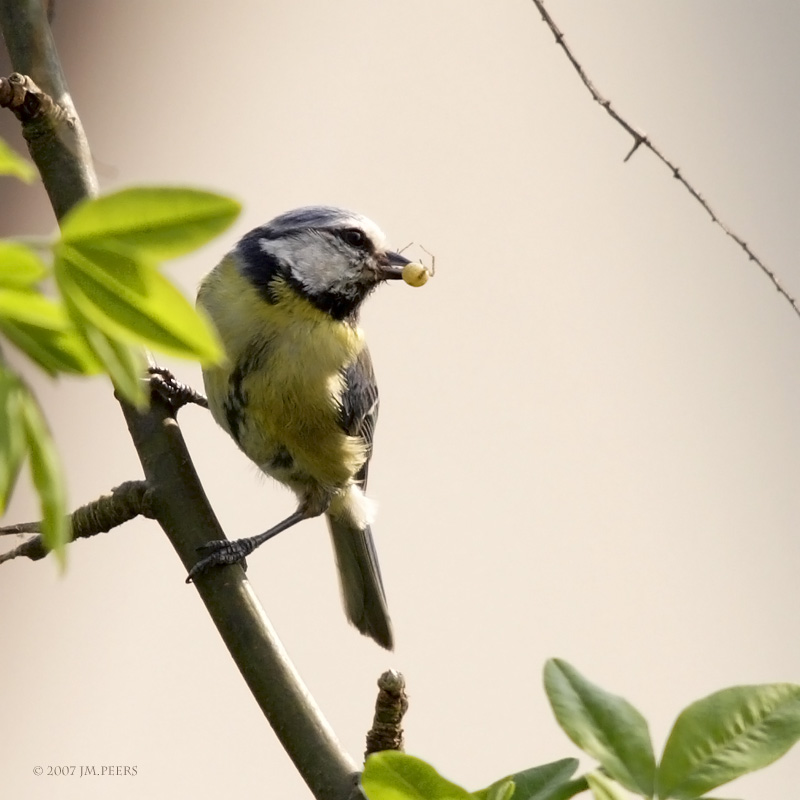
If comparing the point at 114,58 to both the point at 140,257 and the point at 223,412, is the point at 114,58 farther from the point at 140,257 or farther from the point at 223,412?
the point at 140,257

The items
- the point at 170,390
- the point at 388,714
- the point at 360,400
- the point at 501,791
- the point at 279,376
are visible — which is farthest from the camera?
the point at 360,400

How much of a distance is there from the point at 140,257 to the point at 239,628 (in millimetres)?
541

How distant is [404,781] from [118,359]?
0.61ft

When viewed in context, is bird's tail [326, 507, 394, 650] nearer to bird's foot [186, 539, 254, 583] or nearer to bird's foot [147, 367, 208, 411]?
bird's foot [147, 367, 208, 411]

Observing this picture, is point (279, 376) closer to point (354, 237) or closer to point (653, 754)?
point (354, 237)

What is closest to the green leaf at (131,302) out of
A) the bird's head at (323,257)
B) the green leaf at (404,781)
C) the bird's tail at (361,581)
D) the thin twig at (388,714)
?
the green leaf at (404,781)

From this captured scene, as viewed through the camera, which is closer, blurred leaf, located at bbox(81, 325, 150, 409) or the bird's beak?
blurred leaf, located at bbox(81, 325, 150, 409)

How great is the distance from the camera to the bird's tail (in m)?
1.70

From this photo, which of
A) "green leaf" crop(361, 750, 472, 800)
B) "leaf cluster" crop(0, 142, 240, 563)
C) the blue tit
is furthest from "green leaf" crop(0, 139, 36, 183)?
the blue tit

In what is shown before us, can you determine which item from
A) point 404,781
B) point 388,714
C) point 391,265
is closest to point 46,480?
point 404,781

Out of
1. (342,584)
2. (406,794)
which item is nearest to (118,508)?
(406,794)

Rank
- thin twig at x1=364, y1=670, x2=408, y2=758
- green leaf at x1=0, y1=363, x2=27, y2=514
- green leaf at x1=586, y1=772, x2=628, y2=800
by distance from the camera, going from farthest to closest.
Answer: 1. thin twig at x1=364, y1=670, x2=408, y2=758
2. green leaf at x1=586, y1=772, x2=628, y2=800
3. green leaf at x1=0, y1=363, x2=27, y2=514

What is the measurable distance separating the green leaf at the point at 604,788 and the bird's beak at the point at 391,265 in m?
1.26

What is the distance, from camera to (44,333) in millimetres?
245
